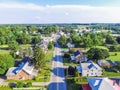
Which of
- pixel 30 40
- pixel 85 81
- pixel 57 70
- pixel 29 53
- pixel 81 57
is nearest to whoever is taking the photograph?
pixel 85 81

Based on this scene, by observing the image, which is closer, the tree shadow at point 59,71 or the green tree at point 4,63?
the green tree at point 4,63

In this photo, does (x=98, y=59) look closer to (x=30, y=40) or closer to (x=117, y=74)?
(x=117, y=74)

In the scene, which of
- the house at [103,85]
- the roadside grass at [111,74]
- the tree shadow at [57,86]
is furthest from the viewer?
the roadside grass at [111,74]

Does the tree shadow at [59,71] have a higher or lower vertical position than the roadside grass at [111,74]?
higher

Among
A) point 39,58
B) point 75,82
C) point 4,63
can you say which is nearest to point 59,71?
point 39,58

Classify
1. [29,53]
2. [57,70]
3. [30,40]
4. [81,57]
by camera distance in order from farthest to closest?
[30,40]
[29,53]
[81,57]
[57,70]

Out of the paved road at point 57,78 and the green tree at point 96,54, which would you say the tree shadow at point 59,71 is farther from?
the green tree at point 96,54

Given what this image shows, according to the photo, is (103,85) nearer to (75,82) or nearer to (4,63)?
(75,82)

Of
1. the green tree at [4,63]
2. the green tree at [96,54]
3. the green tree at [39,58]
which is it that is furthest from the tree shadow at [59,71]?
the green tree at [96,54]

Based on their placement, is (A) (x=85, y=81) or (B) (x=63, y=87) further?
(A) (x=85, y=81)

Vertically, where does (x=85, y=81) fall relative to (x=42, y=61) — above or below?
below

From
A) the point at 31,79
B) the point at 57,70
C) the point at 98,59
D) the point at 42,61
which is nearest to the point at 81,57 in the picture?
the point at 98,59
